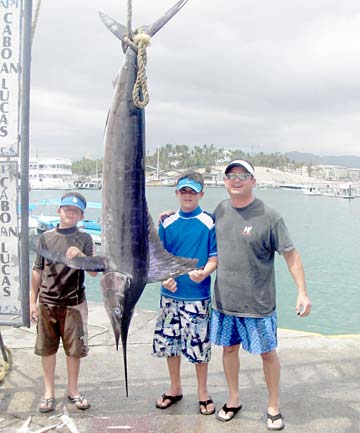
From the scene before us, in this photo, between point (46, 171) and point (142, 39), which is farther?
point (46, 171)

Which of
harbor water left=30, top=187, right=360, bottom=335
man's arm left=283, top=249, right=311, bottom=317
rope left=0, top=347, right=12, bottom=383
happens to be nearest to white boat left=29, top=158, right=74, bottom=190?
harbor water left=30, top=187, right=360, bottom=335

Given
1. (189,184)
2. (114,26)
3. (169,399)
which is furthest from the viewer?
(169,399)

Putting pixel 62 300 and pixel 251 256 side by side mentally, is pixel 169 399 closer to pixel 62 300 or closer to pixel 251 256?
pixel 62 300

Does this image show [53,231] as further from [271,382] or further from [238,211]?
[271,382]

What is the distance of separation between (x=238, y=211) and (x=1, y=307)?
Answer: 5.16ft

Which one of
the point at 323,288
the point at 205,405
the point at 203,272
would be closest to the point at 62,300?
the point at 203,272

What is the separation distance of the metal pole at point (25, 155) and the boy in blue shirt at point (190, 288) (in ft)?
2.68

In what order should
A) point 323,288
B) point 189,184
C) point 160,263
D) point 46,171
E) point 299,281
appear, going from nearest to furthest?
point 160,263 < point 299,281 < point 189,184 < point 323,288 < point 46,171

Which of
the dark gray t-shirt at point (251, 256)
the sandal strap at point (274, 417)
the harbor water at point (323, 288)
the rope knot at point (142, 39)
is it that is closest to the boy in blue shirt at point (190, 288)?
the dark gray t-shirt at point (251, 256)

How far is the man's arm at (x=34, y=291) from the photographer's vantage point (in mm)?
2900

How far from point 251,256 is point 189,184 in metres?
0.56

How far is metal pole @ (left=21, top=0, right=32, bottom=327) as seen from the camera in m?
2.72

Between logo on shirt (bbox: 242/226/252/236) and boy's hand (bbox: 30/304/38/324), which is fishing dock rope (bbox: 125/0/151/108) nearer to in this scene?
logo on shirt (bbox: 242/226/252/236)

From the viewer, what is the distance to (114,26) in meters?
2.21
